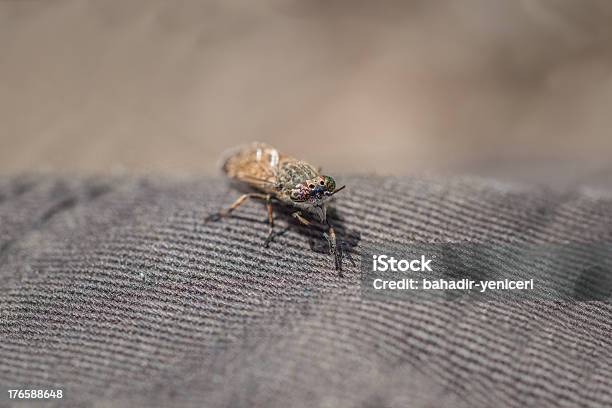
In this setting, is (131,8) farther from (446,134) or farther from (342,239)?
(342,239)

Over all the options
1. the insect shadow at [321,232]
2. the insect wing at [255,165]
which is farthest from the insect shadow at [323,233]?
the insect wing at [255,165]

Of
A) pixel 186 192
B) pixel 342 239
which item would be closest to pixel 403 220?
pixel 342 239

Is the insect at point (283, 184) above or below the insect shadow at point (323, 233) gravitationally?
above

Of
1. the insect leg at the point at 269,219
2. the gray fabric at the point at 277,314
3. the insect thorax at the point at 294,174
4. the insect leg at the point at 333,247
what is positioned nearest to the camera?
the gray fabric at the point at 277,314

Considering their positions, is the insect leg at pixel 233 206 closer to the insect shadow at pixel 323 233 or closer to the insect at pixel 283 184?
the insect at pixel 283 184

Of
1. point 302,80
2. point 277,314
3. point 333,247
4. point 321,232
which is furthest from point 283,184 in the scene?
point 302,80

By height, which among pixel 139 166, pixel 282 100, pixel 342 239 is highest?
pixel 282 100

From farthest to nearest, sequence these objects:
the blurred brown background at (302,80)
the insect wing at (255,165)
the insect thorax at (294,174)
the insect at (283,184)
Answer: the blurred brown background at (302,80)
the insect wing at (255,165)
the insect thorax at (294,174)
the insect at (283,184)
